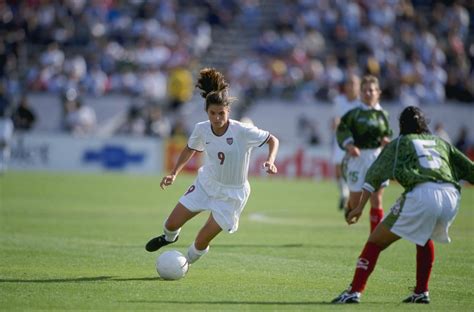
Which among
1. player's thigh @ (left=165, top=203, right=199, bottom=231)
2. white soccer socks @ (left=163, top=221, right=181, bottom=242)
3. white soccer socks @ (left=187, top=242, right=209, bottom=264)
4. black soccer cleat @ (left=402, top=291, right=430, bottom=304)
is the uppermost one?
player's thigh @ (left=165, top=203, right=199, bottom=231)

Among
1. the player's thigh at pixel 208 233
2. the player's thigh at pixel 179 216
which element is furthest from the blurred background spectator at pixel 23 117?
the player's thigh at pixel 208 233

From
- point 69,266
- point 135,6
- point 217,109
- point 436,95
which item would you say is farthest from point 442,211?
point 135,6

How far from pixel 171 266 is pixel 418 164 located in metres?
3.30

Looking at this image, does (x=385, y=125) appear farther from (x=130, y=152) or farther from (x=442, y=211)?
(x=130, y=152)

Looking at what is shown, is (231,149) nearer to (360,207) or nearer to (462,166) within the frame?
(360,207)

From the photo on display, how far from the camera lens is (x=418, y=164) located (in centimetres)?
974

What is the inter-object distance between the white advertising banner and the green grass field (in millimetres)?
10286

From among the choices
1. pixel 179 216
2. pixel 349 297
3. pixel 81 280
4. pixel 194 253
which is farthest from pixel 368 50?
pixel 349 297

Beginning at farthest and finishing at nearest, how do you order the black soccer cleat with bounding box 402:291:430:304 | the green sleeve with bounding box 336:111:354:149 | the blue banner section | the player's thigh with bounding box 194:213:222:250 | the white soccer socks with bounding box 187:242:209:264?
the blue banner section < the green sleeve with bounding box 336:111:354:149 < the white soccer socks with bounding box 187:242:209:264 < the player's thigh with bounding box 194:213:222:250 < the black soccer cleat with bounding box 402:291:430:304

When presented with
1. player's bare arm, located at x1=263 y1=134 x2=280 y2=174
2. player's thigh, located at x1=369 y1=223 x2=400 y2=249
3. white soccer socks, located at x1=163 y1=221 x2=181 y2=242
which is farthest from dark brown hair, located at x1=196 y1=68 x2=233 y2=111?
player's thigh, located at x1=369 y1=223 x2=400 y2=249

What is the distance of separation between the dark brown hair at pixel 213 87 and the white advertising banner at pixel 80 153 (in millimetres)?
22903

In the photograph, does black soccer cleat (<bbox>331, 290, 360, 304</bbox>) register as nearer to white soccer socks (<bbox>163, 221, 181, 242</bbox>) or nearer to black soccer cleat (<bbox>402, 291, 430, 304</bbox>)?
black soccer cleat (<bbox>402, 291, 430, 304</bbox>)

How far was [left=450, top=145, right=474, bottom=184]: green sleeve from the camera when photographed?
9.94m

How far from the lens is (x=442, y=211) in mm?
9641
